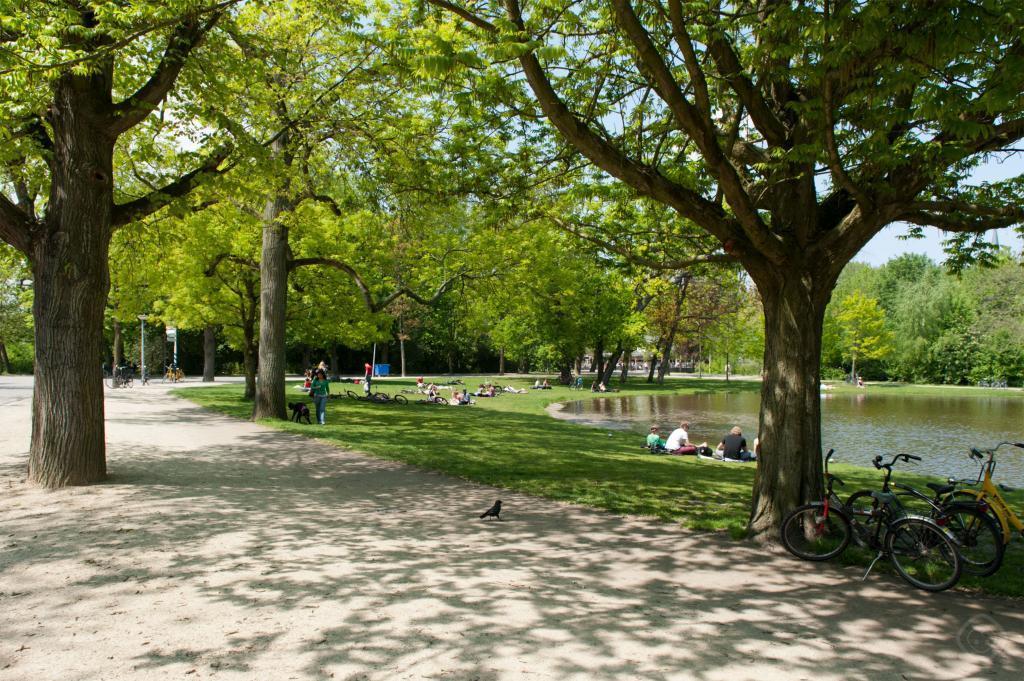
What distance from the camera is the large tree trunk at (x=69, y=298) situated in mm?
8453

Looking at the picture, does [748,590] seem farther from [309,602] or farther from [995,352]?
[995,352]

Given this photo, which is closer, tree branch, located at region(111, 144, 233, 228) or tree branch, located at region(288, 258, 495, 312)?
tree branch, located at region(111, 144, 233, 228)

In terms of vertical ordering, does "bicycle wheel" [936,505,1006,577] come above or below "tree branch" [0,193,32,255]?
below

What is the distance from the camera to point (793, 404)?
22.3 ft

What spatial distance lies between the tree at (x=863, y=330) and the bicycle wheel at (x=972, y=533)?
63.9 m

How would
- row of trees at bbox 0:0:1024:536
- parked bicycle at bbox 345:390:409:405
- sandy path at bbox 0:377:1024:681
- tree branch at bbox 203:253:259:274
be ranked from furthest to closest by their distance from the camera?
parked bicycle at bbox 345:390:409:405
tree branch at bbox 203:253:259:274
row of trees at bbox 0:0:1024:536
sandy path at bbox 0:377:1024:681

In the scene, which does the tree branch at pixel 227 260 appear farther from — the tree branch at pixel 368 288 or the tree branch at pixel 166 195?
the tree branch at pixel 166 195

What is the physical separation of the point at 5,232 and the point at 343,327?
→ 54.3ft

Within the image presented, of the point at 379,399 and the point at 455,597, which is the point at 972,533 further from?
the point at 379,399

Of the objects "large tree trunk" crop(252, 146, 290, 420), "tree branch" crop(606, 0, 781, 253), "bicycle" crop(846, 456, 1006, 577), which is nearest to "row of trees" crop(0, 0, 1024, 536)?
"tree branch" crop(606, 0, 781, 253)

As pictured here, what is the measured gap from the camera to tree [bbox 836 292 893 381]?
210 feet

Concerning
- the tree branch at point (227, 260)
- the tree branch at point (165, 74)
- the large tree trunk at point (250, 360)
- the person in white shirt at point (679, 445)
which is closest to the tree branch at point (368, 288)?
the tree branch at point (227, 260)

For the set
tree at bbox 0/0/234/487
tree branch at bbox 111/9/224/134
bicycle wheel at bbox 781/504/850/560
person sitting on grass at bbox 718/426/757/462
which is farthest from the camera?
person sitting on grass at bbox 718/426/757/462

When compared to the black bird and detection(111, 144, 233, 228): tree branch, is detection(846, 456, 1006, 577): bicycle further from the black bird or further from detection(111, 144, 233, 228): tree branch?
detection(111, 144, 233, 228): tree branch
